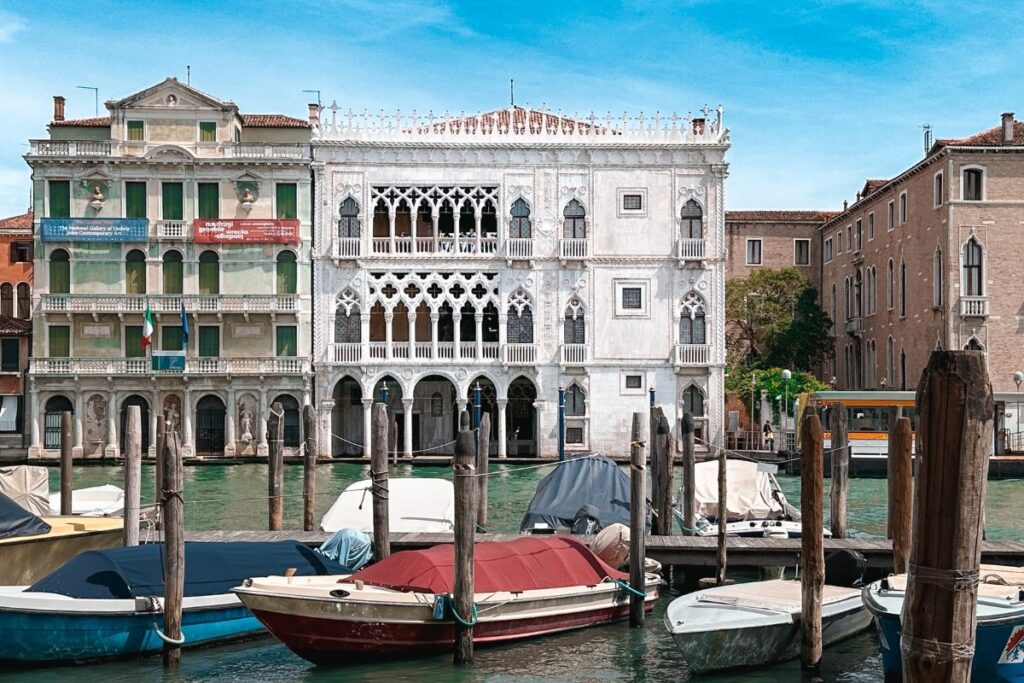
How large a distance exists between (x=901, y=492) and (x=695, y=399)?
20.6 metres

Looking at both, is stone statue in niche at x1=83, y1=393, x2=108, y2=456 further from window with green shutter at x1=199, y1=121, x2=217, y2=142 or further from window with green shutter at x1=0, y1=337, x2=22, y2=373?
window with green shutter at x1=199, y1=121, x2=217, y2=142

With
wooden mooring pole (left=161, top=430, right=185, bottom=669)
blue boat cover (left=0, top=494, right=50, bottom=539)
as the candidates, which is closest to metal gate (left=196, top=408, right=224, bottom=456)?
blue boat cover (left=0, top=494, right=50, bottom=539)

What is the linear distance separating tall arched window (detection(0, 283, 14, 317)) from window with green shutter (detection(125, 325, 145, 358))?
6.60 metres

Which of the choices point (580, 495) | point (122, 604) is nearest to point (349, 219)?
point (580, 495)

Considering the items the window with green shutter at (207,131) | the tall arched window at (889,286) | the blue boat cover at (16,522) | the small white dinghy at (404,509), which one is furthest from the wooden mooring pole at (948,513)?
the tall arched window at (889,286)

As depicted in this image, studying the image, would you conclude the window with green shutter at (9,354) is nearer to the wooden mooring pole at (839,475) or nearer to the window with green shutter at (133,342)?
the window with green shutter at (133,342)

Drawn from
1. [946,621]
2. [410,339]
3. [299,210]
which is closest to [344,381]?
[410,339]

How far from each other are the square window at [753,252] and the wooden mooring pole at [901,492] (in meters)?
33.5

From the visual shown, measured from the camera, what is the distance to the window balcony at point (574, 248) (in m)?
34.4

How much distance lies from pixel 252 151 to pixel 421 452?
9.91 meters

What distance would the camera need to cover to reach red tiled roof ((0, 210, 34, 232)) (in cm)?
4056

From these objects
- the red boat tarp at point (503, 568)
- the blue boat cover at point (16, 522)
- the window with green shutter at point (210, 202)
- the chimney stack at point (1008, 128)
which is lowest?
the red boat tarp at point (503, 568)

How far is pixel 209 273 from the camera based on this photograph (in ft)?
114

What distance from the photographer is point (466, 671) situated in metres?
11.5
